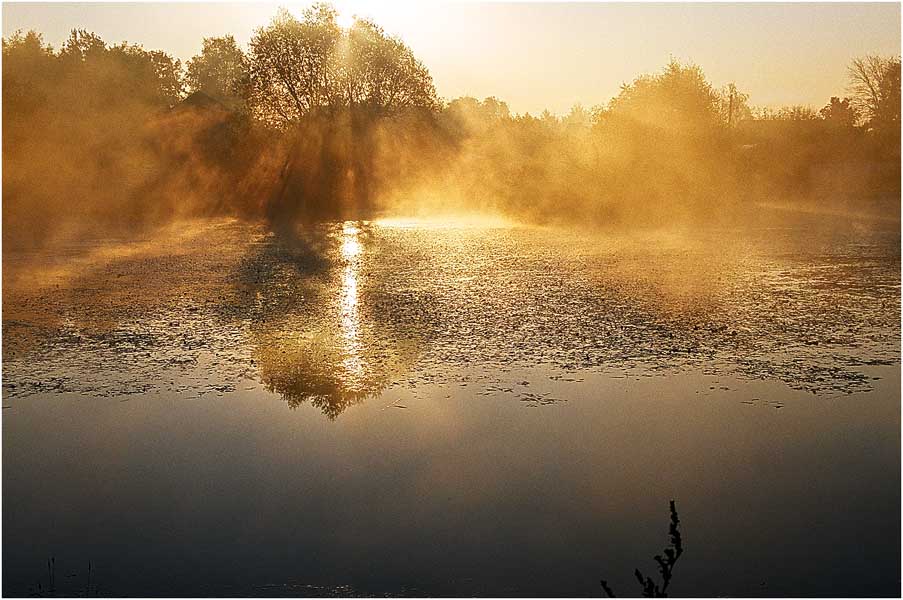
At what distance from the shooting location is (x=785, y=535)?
16.1 ft

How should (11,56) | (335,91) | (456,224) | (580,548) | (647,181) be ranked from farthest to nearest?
1. (11,56)
2. (335,91)
3. (647,181)
4. (456,224)
5. (580,548)

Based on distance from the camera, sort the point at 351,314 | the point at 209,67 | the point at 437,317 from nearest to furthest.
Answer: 1. the point at 437,317
2. the point at 351,314
3. the point at 209,67

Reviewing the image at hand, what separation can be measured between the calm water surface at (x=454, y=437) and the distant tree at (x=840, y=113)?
34.4 meters

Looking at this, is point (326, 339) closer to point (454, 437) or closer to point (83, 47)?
point (454, 437)

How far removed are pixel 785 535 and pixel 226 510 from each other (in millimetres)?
3299

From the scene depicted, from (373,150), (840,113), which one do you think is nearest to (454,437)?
(373,150)

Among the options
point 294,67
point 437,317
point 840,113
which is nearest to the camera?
point 437,317

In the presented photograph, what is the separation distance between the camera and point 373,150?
128ft

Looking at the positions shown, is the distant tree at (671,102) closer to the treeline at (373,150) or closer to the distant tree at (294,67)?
the treeline at (373,150)

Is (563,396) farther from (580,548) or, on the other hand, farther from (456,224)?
(456,224)

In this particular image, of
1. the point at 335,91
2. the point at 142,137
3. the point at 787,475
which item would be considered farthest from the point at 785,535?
the point at 142,137

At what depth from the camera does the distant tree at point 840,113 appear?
143 ft

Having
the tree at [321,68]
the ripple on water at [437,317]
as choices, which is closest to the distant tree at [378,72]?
the tree at [321,68]

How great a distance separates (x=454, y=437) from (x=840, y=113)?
4517cm
